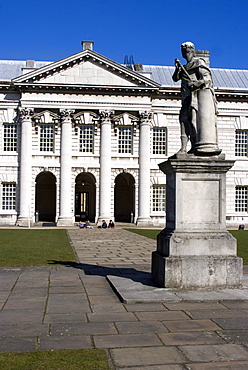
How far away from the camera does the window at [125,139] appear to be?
4072cm

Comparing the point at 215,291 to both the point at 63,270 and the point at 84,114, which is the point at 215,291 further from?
the point at 84,114

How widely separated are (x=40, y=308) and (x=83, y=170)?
3284 centimetres

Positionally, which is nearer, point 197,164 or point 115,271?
point 197,164

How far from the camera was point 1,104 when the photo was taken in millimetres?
39750

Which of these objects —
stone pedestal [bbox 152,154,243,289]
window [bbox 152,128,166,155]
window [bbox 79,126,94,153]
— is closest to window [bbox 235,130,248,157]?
window [bbox 152,128,166,155]

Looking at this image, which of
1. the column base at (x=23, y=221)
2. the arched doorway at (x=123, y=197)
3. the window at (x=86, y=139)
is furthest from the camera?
the arched doorway at (x=123, y=197)

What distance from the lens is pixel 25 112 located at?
128ft

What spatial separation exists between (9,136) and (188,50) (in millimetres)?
32248

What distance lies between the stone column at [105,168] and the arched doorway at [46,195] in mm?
6864

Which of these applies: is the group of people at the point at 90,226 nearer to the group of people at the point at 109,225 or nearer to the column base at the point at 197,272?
the group of people at the point at 109,225

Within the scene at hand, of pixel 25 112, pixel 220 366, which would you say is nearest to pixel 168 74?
pixel 25 112

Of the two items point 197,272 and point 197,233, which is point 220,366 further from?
point 197,233

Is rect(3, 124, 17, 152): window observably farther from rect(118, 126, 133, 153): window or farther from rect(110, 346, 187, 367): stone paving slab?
rect(110, 346, 187, 367): stone paving slab

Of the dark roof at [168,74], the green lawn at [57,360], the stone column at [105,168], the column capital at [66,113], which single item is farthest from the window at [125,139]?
the green lawn at [57,360]
